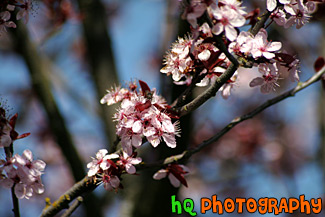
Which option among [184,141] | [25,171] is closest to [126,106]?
[25,171]

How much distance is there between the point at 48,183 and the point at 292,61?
6020mm

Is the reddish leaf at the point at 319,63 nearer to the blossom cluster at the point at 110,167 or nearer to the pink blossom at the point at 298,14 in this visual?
the pink blossom at the point at 298,14

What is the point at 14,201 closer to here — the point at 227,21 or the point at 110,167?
the point at 110,167

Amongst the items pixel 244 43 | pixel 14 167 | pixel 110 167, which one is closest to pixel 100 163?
pixel 110 167

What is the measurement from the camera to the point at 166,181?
9.30 feet

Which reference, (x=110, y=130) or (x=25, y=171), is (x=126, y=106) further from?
(x=110, y=130)

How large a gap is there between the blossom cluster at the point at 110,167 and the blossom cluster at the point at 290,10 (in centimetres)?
80

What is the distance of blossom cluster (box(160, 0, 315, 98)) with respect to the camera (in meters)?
1.33

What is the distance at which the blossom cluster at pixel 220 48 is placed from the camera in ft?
4.35

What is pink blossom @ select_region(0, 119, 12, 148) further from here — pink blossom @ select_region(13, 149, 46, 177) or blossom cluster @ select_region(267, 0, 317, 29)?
blossom cluster @ select_region(267, 0, 317, 29)

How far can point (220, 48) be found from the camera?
4.57 ft

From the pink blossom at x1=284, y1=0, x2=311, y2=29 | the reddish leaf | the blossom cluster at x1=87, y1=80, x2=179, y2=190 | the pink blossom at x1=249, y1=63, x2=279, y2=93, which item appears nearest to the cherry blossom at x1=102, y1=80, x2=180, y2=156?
the blossom cluster at x1=87, y1=80, x2=179, y2=190

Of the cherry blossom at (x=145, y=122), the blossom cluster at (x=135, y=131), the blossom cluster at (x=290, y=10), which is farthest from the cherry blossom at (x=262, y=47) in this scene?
the blossom cluster at (x=135, y=131)

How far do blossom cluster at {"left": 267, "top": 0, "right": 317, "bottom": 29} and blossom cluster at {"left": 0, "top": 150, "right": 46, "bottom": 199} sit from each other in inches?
43.8
